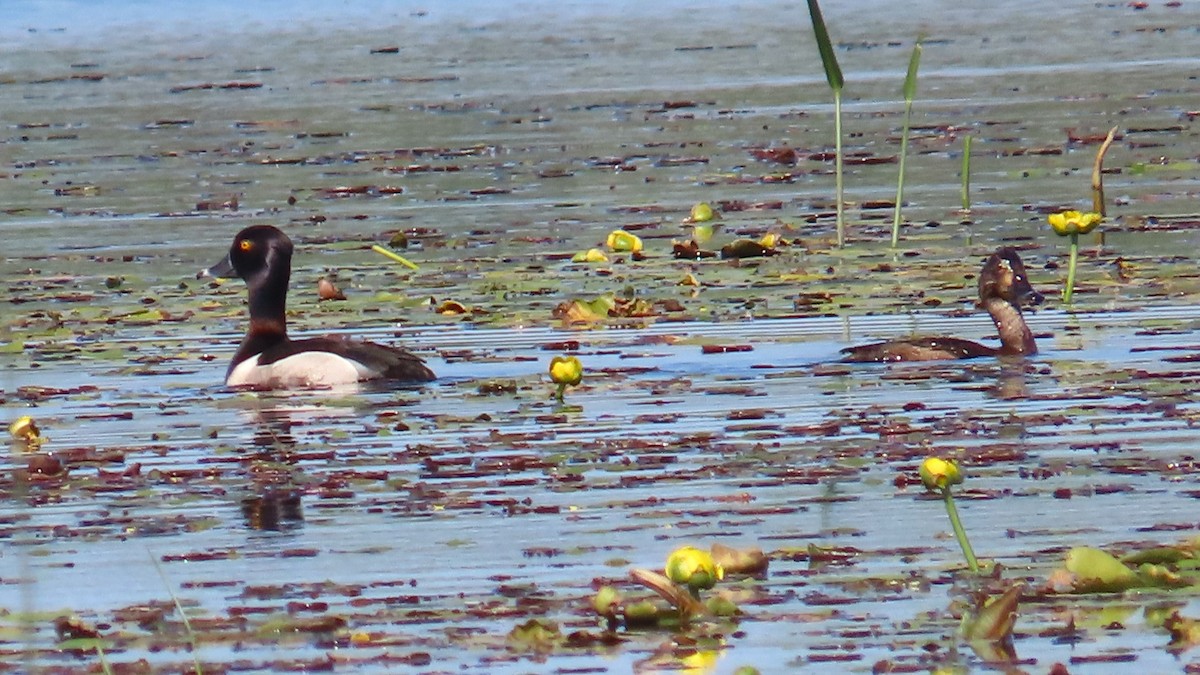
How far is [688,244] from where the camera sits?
16688mm

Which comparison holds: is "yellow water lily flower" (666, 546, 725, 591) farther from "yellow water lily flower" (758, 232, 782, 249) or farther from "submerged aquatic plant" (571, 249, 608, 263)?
"yellow water lily flower" (758, 232, 782, 249)

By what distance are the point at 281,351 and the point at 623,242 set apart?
165 inches

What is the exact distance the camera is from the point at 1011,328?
12555 mm

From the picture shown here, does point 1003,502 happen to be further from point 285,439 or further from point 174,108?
point 174,108

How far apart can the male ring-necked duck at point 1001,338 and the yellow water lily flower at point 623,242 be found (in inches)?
152

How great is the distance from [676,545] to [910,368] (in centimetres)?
399

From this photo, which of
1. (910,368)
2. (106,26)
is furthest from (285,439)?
(106,26)

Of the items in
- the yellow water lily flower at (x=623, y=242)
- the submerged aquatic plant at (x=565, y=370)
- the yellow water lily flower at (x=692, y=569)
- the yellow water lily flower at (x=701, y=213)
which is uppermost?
the yellow water lily flower at (x=701, y=213)

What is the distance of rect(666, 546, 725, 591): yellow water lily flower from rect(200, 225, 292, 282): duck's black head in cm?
708

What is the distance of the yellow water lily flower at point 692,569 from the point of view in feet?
23.2

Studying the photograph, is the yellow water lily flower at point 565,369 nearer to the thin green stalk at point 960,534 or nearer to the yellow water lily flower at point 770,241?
the thin green stalk at point 960,534

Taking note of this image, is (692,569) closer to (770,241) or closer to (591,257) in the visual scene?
(591,257)

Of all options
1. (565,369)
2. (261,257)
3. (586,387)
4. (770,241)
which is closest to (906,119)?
(770,241)

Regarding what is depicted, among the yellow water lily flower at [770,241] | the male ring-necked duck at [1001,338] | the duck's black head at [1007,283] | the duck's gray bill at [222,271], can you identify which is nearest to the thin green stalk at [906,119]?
the yellow water lily flower at [770,241]
